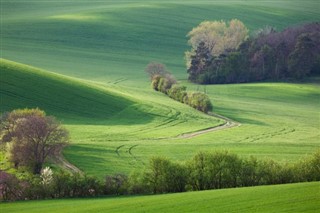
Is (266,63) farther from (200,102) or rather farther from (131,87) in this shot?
(200,102)

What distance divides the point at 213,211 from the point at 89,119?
128 feet

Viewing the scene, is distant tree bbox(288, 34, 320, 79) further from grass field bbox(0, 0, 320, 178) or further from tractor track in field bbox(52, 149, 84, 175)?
tractor track in field bbox(52, 149, 84, 175)

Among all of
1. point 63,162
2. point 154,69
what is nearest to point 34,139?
point 63,162

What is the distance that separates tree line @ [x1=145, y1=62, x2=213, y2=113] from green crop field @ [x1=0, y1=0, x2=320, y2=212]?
5.26ft

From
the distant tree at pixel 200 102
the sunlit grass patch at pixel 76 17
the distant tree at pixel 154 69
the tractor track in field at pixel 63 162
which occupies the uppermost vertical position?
the sunlit grass patch at pixel 76 17

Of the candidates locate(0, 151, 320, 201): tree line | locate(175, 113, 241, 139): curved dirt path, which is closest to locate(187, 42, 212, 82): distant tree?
locate(175, 113, 241, 139): curved dirt path

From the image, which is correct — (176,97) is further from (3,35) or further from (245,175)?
(3,35)

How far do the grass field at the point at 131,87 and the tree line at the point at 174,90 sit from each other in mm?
1672

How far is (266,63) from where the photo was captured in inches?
4085

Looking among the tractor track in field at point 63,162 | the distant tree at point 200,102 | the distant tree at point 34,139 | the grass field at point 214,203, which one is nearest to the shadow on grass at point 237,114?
the distant tree at point 200,102

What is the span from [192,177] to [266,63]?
65.7 m

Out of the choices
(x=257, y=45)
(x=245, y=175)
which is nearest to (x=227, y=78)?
(x=257, y=45)

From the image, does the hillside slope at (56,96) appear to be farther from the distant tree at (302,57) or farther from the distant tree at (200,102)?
the distant tree at (302,57)

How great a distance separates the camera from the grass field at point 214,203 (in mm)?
31406
